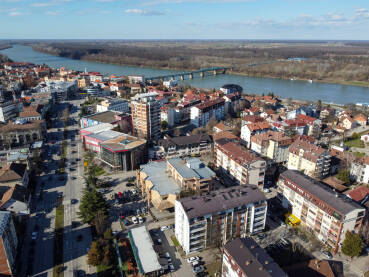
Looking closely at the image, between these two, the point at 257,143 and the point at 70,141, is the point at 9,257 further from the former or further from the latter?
the point at 257,143

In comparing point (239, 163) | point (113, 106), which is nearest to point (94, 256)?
point (239, 163)

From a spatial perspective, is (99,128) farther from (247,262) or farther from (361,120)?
(361,120)

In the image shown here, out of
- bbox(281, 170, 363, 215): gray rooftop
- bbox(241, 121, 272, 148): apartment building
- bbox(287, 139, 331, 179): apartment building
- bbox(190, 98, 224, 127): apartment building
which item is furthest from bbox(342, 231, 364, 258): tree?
bbox(190, 98, 224, 127): apartment building

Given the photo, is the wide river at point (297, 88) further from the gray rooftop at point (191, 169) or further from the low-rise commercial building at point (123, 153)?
the gray rooftop at point (191, 169)

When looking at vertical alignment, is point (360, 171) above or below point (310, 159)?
below

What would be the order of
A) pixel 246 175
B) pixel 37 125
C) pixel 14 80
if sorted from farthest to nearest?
pixel 14 80 → pixel 37 125 → pixel 246 175

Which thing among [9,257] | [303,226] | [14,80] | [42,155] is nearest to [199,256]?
[303,226]

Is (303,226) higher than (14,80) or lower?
lower

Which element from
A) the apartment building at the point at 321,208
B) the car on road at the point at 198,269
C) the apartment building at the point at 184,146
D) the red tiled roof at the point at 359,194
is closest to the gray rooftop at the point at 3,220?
the car on road at the point at 198,269
